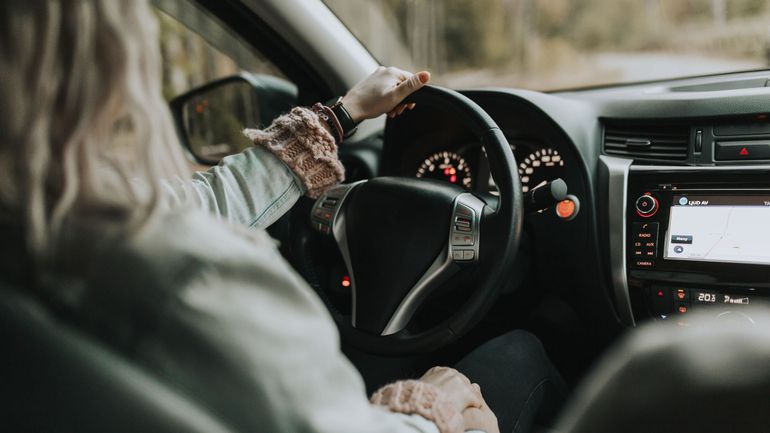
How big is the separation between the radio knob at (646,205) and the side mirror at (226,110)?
1093 mm

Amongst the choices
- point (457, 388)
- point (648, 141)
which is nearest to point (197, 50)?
point (648, 141)

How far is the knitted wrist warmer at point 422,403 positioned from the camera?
3.02 ft

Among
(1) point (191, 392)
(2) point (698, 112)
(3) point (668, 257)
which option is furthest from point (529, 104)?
(1) point (191, 392)

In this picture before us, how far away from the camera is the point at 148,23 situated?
0.67 metres

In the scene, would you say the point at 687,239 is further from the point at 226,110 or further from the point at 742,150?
the point at 226,110

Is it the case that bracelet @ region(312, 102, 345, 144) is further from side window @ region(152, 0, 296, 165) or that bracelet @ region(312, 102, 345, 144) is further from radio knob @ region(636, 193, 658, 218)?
radio knob @ region(636, 193, 658, 218)

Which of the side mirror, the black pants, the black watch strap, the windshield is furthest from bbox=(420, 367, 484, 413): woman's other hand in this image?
the side mirror

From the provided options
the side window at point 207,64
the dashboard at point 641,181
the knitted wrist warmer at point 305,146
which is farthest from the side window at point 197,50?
the knitted wrist warmer at point 305,146

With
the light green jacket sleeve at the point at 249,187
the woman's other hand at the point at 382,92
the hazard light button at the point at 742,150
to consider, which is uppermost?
the woman's other hand at the point at 382,92

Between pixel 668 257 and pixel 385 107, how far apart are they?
786mm

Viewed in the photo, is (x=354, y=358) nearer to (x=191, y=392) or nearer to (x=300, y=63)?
(x=300, y=63)

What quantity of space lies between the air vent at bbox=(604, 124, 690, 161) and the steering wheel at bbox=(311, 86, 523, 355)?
467mm

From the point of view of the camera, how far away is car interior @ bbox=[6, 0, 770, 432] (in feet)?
4.64

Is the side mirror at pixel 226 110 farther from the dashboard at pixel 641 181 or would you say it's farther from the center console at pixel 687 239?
the center console at pixel 687 239
